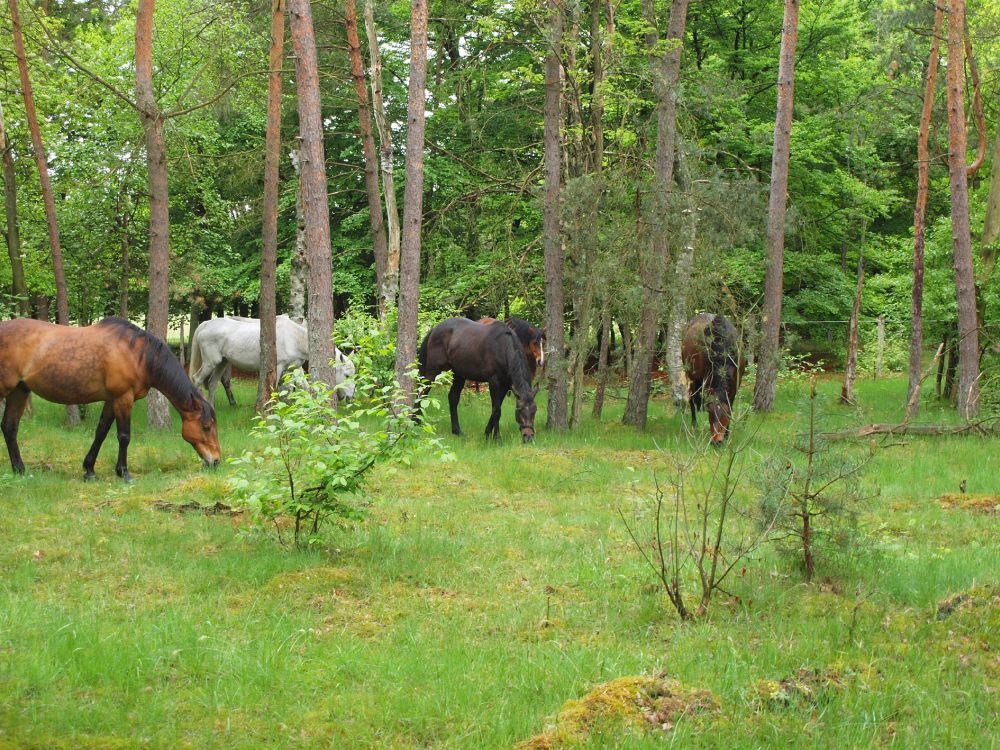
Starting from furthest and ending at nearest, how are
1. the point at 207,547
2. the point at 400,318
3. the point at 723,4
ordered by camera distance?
the point at 723,4 → the point at 400,318 → the point at 207,547

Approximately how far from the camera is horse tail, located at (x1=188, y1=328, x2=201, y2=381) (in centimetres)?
1962

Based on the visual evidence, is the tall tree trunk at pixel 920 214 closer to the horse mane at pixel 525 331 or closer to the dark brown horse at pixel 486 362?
the horse mane at pixel 525 331

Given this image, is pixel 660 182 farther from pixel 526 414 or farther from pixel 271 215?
pixel 271 215

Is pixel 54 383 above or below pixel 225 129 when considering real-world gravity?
below

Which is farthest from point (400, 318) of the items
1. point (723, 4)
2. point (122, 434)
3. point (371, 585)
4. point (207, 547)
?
point (723, 4)

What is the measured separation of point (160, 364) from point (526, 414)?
568cm

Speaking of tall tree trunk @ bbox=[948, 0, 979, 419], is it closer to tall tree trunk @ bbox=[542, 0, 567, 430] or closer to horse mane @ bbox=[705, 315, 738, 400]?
horse mane @ bbox=[705, 315, 738, 400]

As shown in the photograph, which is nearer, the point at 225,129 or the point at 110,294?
the point at 110,294

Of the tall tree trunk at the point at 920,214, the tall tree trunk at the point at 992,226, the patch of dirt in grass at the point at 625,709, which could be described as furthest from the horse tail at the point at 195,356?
the patch of dirt in grass at the point at 625,709

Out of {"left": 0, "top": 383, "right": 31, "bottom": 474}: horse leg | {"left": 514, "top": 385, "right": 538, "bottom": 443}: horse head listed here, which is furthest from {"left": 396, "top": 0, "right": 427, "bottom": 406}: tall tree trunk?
{"left": 0, "top": 383, "right": 31, "bottom": 474}: horse leg

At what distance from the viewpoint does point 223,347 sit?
64.1 feet

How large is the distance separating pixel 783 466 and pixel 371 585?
3.16 meters

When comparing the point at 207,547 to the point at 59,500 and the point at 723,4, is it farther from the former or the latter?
the point at 723,4

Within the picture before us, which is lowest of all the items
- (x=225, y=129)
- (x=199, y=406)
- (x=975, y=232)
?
(x=199, y=406)
